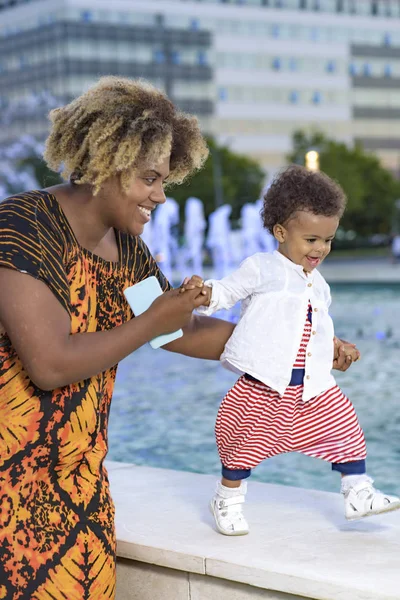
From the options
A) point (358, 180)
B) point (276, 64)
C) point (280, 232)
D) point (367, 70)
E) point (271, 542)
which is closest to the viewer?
point (271, 542)

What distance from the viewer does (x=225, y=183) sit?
62469 mm

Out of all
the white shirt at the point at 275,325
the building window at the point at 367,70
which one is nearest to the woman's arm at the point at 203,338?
the white shirt at the point at 275,325

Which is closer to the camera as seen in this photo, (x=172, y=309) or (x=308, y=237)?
(x=172, y=309)

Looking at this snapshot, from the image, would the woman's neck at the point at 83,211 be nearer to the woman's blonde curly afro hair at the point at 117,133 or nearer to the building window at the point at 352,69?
the woman's blonde curly afro hair at the point at 117,133

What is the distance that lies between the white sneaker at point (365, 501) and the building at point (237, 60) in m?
79.0

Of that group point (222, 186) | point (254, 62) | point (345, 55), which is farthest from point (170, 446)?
point (345, 55)

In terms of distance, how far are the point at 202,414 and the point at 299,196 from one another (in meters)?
4.57

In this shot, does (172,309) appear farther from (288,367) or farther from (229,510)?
(229,510)

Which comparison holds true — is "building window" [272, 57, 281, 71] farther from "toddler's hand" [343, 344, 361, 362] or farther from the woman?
the woman

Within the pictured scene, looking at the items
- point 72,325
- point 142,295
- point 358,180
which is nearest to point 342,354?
point 142,295

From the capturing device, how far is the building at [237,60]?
8681 cm

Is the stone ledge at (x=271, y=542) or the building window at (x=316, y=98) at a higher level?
the stone ledge at (x=271, y=542)

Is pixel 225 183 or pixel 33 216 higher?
pixel 33 216


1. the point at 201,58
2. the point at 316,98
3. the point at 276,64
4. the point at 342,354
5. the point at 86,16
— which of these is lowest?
the point at 316,98
